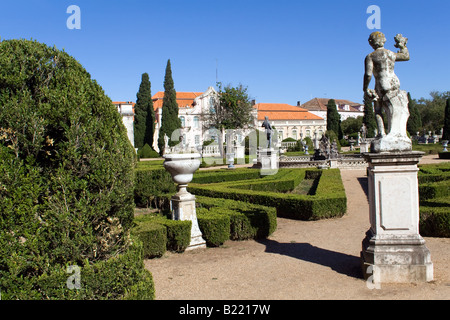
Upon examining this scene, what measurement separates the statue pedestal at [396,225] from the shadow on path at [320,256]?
416 mm

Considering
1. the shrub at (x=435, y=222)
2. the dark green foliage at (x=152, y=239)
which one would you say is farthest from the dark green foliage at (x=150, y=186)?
the shrub at (x=435, y=222)

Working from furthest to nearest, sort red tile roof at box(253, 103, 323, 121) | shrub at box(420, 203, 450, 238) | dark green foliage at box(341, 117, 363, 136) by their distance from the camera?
red tile roof at box(253, 103, 323, 121)
dark green foliage at box(341, 117, 363, 136)
shrub at box(420, 203, 450, 238)

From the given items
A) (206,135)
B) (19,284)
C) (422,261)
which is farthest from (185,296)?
(206,135)

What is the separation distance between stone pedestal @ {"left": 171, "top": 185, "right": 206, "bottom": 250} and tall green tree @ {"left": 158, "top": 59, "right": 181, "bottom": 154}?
35.5 metres

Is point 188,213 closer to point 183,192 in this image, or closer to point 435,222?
point 183,192

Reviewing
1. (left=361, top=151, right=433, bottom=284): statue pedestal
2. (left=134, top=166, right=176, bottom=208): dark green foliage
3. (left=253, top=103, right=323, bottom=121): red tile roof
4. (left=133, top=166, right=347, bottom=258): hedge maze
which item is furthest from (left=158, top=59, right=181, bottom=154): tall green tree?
(left=361, top=151, right=433, bottom=284): statue pedestal

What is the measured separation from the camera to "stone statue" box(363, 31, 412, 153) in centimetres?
461

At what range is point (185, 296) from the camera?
4.30 meters

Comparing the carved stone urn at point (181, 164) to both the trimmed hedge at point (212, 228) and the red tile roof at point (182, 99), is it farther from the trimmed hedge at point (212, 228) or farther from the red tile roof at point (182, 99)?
the red tile roof at point (182, 99)

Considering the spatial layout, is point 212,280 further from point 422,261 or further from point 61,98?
point 61,98

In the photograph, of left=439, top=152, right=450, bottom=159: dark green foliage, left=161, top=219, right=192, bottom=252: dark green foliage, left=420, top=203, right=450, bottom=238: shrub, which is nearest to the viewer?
left=161, top=219, right=192, bottom=252: dark green foliage

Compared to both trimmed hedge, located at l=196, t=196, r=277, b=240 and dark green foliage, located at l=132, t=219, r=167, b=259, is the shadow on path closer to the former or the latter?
trimmed hedge, located at l=196, t=196, r=277, b=240

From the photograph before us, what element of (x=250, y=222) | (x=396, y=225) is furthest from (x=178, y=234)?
(x=396, y=225)

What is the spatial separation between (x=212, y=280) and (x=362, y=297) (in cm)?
184
